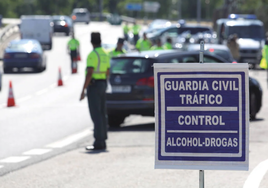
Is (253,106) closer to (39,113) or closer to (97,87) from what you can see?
(97,87)

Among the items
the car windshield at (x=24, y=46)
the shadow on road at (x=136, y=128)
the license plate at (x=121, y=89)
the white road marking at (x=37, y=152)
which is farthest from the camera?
the car windshield at (x=24, y=46)

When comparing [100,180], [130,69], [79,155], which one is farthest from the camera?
[130,69]

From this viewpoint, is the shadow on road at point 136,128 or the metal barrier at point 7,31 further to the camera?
the metal barrier at point 7,31

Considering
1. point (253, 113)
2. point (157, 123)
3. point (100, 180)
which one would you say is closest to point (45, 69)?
point (253, 113)

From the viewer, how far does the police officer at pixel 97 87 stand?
11.4 m

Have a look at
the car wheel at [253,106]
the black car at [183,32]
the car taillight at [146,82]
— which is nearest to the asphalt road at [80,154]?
the car wheel at [253,106]

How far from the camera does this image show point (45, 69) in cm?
3556

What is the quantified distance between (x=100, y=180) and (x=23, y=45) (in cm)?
2599

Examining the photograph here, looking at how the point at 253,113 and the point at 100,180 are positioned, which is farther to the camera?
the point at 253,113

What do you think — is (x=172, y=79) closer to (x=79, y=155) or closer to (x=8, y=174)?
(x=8, y=174)

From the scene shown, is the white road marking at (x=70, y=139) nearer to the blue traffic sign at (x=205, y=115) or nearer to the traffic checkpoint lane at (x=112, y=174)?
the traffic checkpoint lane at (x=112, y=174)

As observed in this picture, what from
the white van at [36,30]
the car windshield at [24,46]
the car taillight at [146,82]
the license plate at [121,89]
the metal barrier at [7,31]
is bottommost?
the metal barrier at [7,31]

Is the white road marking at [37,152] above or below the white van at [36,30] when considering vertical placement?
above

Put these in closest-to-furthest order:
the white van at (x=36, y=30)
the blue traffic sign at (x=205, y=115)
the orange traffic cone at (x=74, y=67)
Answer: the blue traffic sign at (x=205, y=115), the orange traffic cone at (x=74, y=67), the white van at (x=36, y=30)
